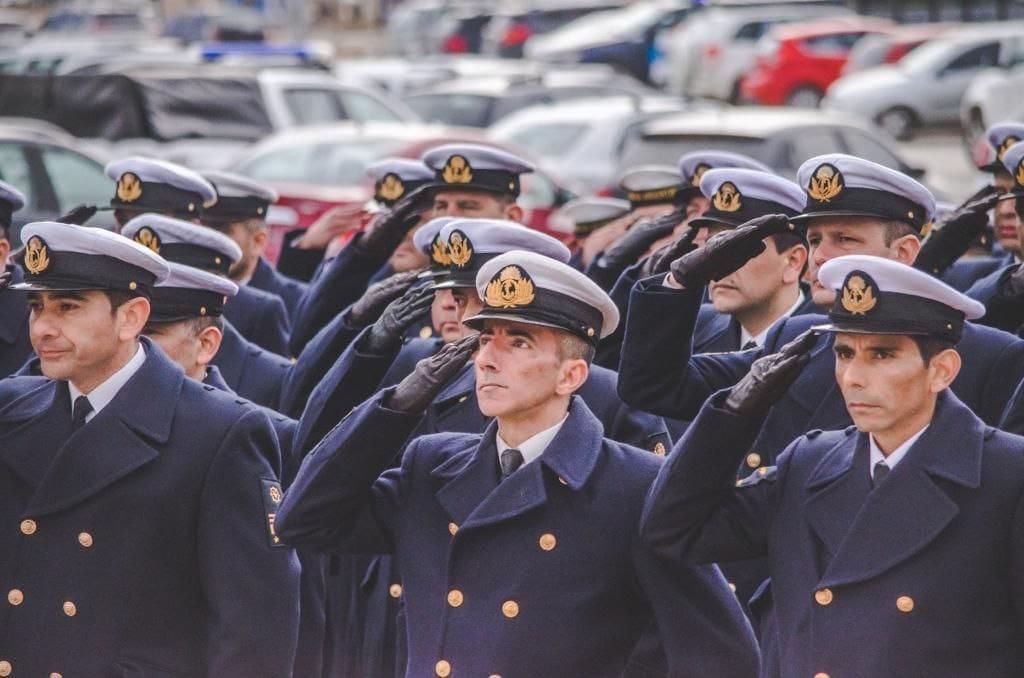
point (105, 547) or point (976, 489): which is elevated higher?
point (976, 489)

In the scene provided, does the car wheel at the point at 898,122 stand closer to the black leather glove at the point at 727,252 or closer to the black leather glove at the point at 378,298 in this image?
the black leather glove at the point at 378,298

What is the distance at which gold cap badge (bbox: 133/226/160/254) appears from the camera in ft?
24.3

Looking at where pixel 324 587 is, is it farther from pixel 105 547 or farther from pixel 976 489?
pixel 976 489

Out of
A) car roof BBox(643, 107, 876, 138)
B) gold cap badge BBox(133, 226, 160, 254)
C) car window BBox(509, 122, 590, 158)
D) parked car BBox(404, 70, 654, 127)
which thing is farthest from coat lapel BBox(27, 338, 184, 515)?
parked car BBox(404, 70, 654, 127)

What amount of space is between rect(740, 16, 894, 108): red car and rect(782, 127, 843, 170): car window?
44.9ft

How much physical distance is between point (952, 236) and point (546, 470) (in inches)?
112

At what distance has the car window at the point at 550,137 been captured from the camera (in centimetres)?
2100

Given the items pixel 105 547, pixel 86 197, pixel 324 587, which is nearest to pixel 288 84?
pixel 86 197

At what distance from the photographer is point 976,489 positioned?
15.4 ft

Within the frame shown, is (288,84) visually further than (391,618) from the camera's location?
Yes

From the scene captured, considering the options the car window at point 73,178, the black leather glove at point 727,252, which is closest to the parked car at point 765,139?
the car window at point 73,178

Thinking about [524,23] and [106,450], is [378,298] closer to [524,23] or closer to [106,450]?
[106,450]

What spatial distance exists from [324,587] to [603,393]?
1209 mm

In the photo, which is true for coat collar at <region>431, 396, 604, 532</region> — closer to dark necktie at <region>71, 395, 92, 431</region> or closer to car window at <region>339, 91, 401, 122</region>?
dark necktie at <region>71, 395, 92, 431</region>
